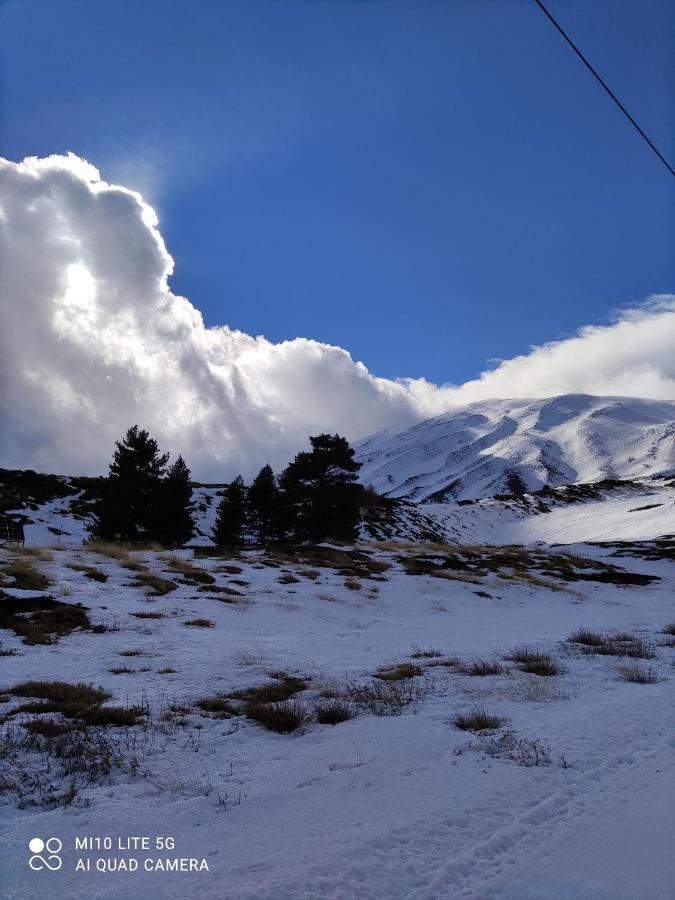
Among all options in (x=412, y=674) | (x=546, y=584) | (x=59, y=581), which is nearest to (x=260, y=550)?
(x=59, y=581)

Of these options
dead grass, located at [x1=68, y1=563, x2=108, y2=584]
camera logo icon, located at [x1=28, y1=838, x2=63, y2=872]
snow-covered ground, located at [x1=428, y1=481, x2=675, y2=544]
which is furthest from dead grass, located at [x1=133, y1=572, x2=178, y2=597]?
snow-covered ground, located at [x1=428, y1=481, x2=675, y2=544]

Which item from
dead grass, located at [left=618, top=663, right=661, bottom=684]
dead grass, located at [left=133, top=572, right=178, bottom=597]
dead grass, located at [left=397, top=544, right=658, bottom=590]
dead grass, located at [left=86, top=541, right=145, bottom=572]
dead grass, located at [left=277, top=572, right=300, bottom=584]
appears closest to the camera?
dead grass, located at [left=618, top=663, right=661, bottom=684]

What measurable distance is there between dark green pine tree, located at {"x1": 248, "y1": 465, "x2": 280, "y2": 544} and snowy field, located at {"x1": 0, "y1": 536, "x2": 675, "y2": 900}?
2894 centimetres

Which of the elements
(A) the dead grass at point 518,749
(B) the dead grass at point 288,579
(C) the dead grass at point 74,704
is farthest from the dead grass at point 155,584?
(A) the dead grass at point 518,749

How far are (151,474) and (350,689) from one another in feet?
97.8

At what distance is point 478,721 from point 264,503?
117ft

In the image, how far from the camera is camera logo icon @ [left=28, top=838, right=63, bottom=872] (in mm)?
2684

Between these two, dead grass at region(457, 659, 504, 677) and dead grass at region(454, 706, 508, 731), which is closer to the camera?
dead grass at region(454, 706, 508, 731)

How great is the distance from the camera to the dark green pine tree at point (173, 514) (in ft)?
107

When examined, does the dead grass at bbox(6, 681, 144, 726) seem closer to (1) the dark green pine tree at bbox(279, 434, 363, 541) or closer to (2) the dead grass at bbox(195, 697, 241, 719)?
(2) the dead grass at bbox(195, 697, 241, 719)

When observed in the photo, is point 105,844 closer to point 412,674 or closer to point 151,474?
point 412,674

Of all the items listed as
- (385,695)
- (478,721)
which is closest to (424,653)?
(385,695)

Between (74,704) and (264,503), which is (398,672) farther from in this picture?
(264,503)

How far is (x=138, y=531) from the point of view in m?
32.3
